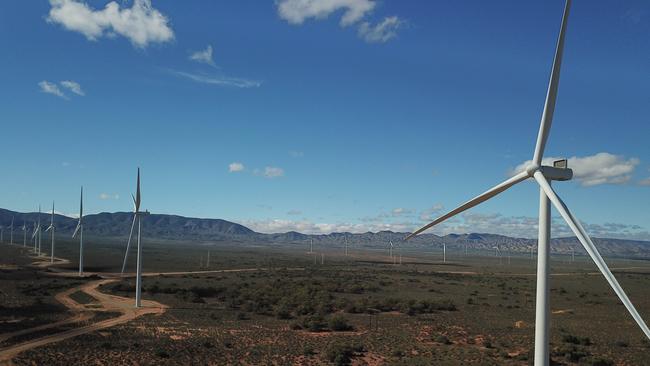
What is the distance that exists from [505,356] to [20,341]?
3638 centimetres

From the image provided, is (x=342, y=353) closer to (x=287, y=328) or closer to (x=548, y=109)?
(x=287, y=328)

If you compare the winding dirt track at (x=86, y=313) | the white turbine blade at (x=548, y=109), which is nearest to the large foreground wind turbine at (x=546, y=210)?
the white turbine blade at (x=548, y=109)

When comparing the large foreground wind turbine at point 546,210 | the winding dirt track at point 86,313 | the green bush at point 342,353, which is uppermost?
the large foreground wind turbine at point 546,210

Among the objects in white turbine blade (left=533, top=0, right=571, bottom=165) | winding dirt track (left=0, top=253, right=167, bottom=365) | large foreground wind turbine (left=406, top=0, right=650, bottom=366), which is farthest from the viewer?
winding dirt track (left=0, top=253, right=167, bottom=365)

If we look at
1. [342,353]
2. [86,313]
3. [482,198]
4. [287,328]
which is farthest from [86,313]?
[482,198]

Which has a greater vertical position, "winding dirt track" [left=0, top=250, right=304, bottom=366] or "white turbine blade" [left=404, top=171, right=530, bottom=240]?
"white turbine blade" [left=404, top=171, right=530, bottom=240]

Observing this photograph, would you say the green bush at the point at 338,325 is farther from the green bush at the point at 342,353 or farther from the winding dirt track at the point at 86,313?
the winding dirt track at the point at 86,313

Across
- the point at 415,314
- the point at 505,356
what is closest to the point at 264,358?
the point at 505,356

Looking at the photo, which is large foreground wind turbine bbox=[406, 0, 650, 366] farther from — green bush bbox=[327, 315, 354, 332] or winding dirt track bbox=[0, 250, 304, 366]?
winding dirt track bbox=[0, 250, 304, 366]

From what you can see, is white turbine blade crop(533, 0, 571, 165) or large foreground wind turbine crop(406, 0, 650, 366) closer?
large foreground wind turbine crop(406, 0, 650, 366)

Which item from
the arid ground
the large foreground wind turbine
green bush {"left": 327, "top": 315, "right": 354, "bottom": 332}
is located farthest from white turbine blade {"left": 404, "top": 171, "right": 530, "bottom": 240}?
green bush {"left": 327, "top": 315, "right": 354, "bottom": 332}

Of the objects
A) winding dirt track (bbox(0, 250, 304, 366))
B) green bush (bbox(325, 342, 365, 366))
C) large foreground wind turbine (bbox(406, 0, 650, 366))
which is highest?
large foreground wind turbine (bbox(406, 0, 650, 366))

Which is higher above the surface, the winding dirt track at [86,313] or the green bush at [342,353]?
the green bush at [342,353]

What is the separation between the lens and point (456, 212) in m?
25.6
